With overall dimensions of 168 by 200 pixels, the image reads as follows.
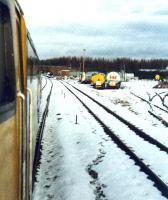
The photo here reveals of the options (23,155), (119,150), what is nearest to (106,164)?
(119,150)

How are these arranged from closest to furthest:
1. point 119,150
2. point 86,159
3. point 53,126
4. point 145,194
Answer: point 145,194 < point 86,159 < point 119,150 < point 53,126

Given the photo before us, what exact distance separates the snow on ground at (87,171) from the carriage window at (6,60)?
4.27 meters

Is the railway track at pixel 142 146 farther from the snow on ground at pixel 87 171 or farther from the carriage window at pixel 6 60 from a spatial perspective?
the carriage window at pixel 6 60

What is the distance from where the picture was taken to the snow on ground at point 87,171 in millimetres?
8047

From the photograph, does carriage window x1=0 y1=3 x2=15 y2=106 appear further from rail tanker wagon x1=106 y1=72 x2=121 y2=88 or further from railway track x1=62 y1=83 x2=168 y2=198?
rail tanker wagon x1=106 y1=72 x2=121 y2=88

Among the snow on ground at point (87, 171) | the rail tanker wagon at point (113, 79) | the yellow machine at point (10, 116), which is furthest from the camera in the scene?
the rail tanker wagon at point (113, 79)

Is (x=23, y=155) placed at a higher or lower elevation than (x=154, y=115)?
higher

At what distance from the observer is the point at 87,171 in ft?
32.3

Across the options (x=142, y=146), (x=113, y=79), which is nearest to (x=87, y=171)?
(x=142, y=146)

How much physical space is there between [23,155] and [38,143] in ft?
27.8

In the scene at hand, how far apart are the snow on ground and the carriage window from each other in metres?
4.27

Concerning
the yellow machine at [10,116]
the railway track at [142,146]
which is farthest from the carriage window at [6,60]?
the railway track at [142,146]

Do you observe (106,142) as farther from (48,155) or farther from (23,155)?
(23,155)

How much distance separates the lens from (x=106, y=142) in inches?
530
